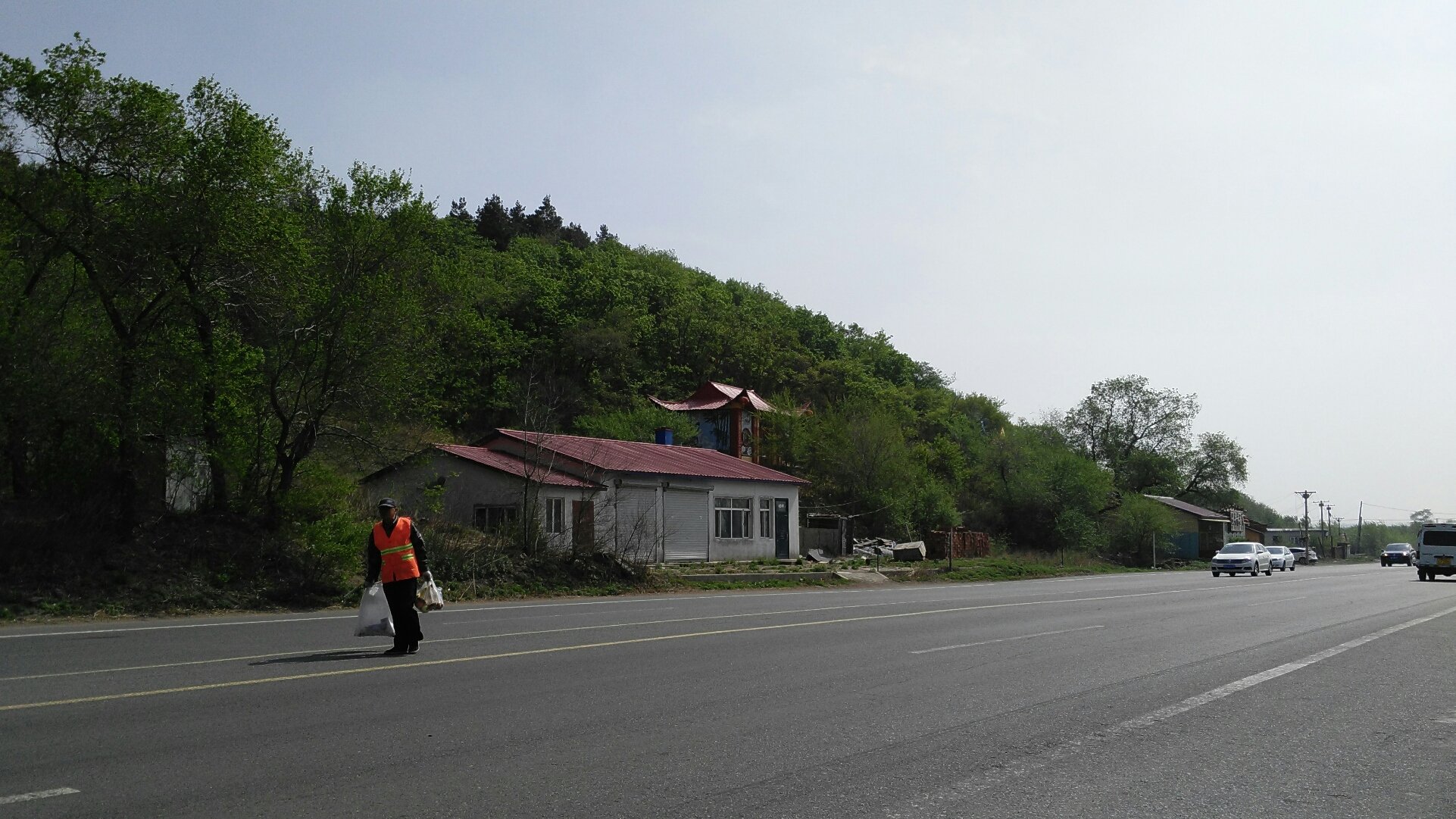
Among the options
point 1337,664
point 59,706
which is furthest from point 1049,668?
point 59,706

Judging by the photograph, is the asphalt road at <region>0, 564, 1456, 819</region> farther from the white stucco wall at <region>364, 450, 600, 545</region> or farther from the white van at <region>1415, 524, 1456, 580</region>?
the white van at <region>1415, 524, 1456, 580</region>

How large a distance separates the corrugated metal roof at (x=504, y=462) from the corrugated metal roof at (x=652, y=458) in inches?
26.4

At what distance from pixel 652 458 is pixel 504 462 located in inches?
262

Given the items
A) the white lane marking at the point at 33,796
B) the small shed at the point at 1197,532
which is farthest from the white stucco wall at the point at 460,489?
the small shed at the point at 1197,532

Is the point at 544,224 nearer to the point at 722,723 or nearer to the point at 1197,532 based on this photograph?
the point at 1197,532

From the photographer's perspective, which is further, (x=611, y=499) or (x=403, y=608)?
(x=611, y=499)

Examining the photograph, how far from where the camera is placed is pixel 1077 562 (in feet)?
172

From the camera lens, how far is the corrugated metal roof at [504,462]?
3322cm

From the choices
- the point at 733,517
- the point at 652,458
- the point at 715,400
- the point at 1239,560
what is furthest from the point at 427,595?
the point at 715,400

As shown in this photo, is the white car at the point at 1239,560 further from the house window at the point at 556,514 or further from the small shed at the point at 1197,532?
the small shed at the point at 1197,532

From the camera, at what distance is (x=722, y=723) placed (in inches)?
313

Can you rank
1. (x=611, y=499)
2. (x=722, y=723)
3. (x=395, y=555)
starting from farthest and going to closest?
(x=611, y=499)
(x=395, y=555)
(x=722, y=723)

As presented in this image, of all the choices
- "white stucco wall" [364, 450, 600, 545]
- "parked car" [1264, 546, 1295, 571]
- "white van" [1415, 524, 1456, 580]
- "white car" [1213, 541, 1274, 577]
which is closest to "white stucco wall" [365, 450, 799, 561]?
"white stucco wall" [364, 450, 600, 545]

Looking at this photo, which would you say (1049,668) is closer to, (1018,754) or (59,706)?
(1018,754)
